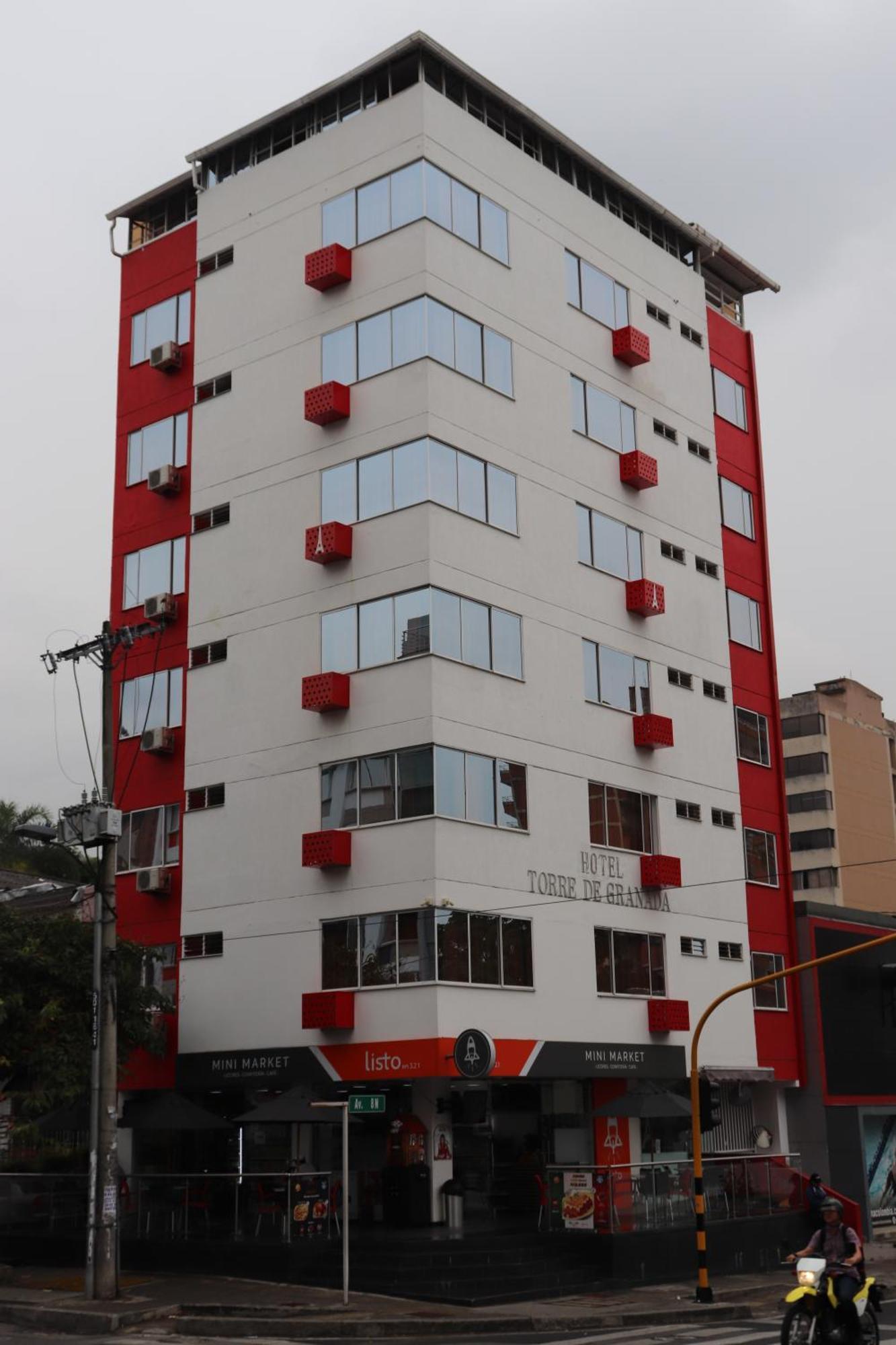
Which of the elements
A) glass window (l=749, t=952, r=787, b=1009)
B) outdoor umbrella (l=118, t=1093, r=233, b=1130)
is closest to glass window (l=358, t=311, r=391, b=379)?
outdoor umbrella (l=118, t=1093, r=233, b=1130)

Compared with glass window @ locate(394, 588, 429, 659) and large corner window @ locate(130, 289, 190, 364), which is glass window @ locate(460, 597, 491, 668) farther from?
large corner window @ locate(130, 289, 190, 364)

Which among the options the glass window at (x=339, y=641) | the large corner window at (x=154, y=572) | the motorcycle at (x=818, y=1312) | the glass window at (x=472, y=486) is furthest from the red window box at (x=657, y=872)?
the motorcycle at (x=818, y=1312)

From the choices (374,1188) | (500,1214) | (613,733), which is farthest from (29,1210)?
(613,733)

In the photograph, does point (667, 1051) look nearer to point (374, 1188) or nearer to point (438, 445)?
point (374, 1188)

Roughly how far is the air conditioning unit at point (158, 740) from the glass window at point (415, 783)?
7494mm

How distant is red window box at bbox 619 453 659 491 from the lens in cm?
3944

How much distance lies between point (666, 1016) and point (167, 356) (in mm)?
21243

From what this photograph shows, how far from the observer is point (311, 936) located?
3281 centimetres

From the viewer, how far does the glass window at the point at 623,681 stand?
3750cm

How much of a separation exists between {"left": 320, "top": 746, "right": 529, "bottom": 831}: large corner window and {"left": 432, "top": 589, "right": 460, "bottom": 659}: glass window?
7.33 ft

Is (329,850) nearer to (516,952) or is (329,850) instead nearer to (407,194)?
(516,952)

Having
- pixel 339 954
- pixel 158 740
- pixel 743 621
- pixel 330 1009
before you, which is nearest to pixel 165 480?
pixel 158 740

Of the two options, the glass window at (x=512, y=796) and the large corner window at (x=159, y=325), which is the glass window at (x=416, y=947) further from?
the large corner window at (x=159, y=325)

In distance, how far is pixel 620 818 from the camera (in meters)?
37.1
